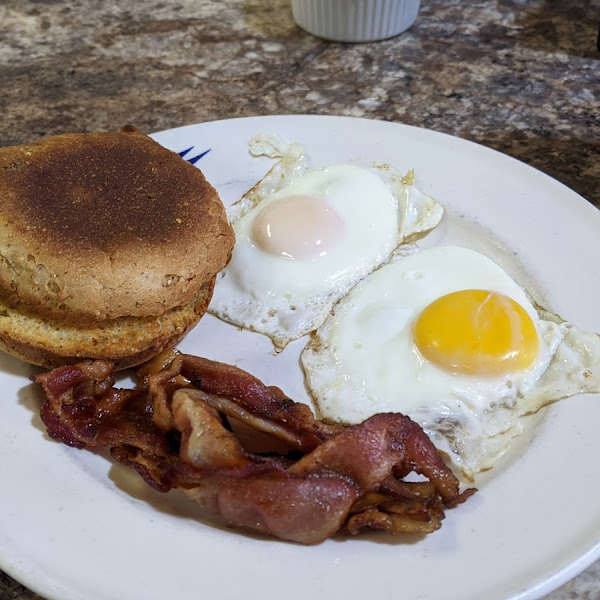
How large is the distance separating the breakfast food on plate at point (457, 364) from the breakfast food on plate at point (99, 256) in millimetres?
503

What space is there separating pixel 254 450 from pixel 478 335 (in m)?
0.77

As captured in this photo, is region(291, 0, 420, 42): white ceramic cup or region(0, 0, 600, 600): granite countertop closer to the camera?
region(0, 0, 600, 600): granite countertop

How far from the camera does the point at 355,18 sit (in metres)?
4.03

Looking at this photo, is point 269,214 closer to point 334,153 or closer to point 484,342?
point 334,153

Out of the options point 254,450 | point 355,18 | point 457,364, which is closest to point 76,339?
point 254,450

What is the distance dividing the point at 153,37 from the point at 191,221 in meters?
2.66

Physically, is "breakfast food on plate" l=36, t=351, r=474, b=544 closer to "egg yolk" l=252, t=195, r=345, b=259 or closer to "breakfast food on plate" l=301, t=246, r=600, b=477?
"breakfast food on plate" l=301, t=246, r=600, b=477

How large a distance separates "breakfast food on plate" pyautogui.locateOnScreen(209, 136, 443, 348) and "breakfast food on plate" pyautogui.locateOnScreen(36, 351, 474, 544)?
1.55ft

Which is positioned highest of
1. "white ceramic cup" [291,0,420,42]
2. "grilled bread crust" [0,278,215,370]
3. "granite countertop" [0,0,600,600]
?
"white ceramic cup" [291,0,420,42]

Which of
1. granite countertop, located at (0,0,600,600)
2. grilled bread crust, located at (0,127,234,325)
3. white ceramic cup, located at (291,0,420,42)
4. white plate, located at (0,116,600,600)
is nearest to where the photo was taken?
white plate, located at (0,116,600,600)

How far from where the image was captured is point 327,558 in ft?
5.33

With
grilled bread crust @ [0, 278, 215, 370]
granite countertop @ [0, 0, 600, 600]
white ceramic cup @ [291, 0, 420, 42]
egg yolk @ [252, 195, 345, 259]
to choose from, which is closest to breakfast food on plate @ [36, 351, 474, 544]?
grilled bread crust @ [0, 278, 215, 370]

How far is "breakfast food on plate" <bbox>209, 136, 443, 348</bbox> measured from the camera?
7.98 feet

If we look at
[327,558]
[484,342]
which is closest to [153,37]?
[484,342]
